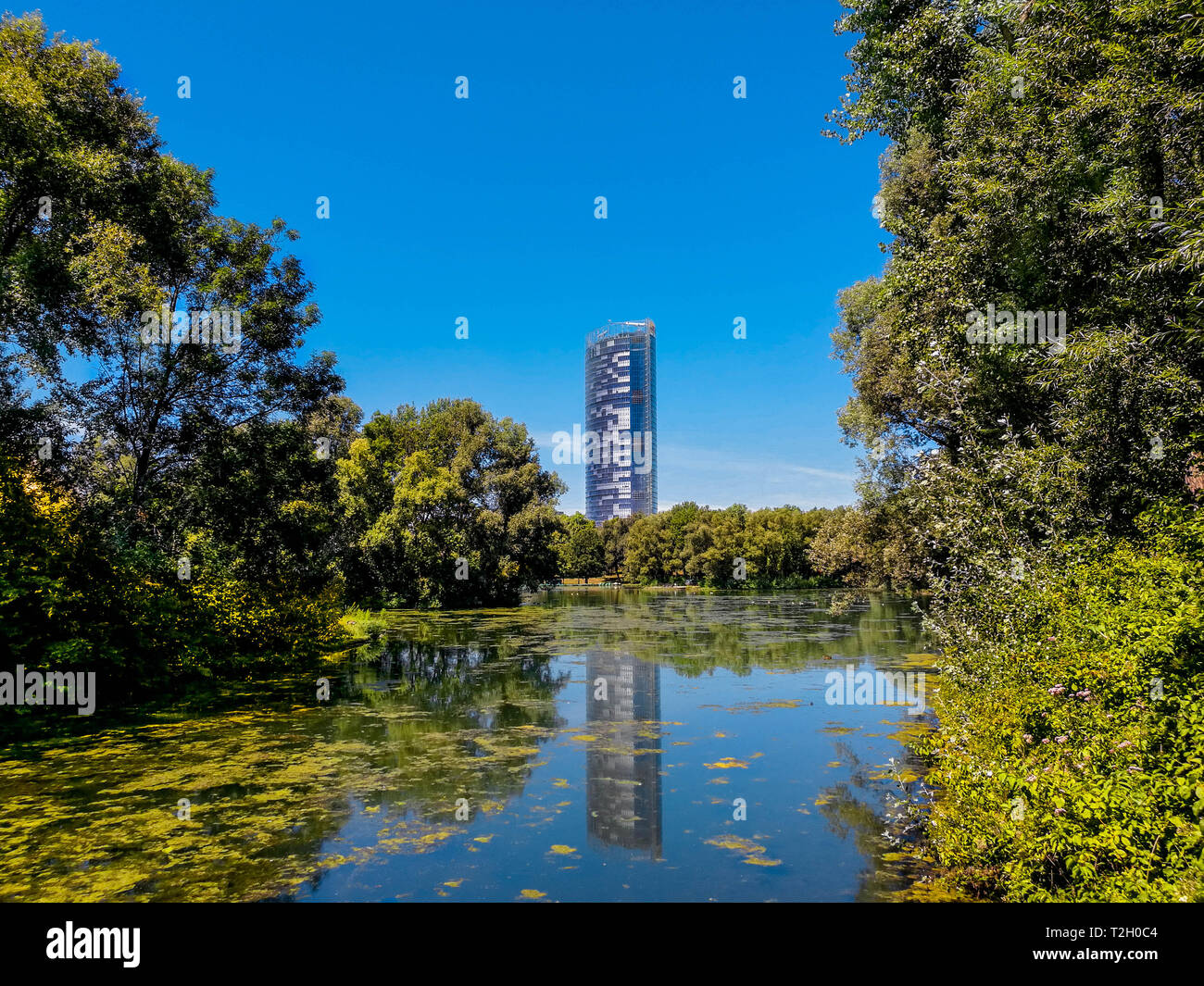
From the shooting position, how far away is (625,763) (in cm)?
1041

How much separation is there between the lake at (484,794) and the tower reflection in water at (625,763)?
5 centimetres

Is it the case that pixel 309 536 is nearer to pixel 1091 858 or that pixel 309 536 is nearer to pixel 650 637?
pixel 650 637

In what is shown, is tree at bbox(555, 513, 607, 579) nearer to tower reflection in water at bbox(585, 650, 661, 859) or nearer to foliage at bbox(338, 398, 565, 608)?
foliage at bbox(338, 398, 565, 608)

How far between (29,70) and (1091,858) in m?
22.0

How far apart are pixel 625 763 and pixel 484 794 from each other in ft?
8.21

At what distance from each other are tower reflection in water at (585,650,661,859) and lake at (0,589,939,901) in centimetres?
5

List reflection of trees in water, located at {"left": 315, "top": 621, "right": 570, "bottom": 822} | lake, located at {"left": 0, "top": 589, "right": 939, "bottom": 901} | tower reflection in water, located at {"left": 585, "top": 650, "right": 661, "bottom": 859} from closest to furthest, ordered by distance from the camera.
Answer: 1. lake, located at {"left": 0, "top": 589, "right": 939, "bottom": 901}
2. tower reflection in water, located at {"left": 585, "top": 650, "right": 661, "bottom": 859}
3. reflection of trees in water, located at {"left": 315, "top": 621, "right": 570, "bottom": 822}

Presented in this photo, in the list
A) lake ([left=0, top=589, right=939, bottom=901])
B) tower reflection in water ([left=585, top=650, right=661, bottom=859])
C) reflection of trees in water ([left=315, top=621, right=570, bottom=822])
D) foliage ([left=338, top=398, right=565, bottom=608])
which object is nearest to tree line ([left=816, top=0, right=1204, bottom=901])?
lake ([left=0, top=589, right=939, bottom=901])

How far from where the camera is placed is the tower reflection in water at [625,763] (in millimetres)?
7574

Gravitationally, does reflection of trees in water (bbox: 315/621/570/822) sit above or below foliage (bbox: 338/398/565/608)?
below

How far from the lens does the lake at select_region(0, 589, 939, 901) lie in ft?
20.6

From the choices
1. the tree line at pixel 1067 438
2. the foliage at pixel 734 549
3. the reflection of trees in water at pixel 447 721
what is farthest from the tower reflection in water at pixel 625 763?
the foliage at pixel 734 549
